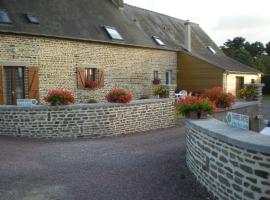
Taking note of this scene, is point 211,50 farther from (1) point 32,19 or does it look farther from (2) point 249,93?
(1) point 32,19

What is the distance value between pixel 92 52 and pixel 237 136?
43.4 feet

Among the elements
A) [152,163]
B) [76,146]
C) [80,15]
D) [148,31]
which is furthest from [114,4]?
[152,163]

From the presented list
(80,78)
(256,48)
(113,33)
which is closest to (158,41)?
(113,33)

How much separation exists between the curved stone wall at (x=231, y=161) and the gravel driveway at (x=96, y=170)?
0.42 meters

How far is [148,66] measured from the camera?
68.3 ft

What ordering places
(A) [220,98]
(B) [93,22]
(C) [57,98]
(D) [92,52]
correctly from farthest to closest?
1. (B) [93,22]
2. (D) [92,52]
3. (C) [57,98]
4. (A) [220,98]

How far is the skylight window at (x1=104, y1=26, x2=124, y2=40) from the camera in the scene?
1816 centimetres

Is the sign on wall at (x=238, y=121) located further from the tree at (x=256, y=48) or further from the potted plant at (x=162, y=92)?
the tree at (x=256, y=48)

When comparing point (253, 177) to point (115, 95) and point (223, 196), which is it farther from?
point (115, 95)

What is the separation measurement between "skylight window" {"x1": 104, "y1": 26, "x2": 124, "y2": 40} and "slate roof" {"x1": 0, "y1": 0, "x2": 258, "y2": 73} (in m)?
0.28

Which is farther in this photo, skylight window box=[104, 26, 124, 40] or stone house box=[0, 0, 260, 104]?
skylight window box=[104, 26, 124, 40]

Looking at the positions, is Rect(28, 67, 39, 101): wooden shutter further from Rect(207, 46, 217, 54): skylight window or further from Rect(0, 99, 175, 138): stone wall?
Rect(207, 46, 217, 54): skylight window

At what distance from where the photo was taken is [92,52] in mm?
17016

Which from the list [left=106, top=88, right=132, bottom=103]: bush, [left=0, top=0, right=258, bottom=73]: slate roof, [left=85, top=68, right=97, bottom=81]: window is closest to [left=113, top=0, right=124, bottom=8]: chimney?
[left=0, top=0, right=258, bottom=73]: slate roof
